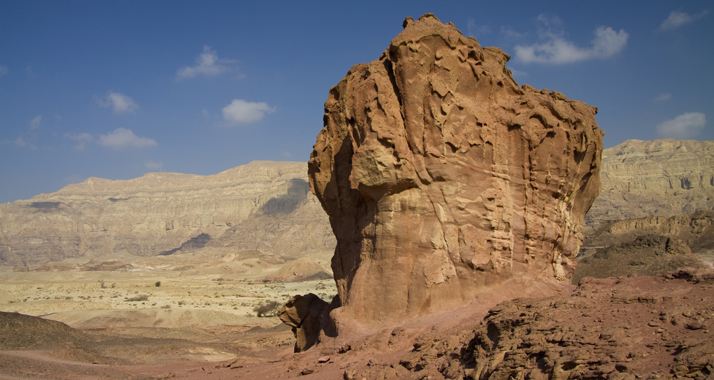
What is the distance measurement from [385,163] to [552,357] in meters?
5.82

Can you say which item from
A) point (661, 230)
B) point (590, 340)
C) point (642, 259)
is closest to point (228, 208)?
point (661, 230)

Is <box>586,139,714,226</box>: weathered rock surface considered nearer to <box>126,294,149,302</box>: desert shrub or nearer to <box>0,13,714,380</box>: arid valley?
<box>126,294,149,302</box>: desert shrub

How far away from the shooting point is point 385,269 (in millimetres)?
11734

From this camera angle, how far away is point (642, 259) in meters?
28.9

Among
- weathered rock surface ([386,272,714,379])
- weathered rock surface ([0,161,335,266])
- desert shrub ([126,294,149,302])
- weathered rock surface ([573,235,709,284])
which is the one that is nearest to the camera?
weathered rock surface ([386,272,714,379])

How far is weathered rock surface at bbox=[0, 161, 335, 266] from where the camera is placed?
144 metres

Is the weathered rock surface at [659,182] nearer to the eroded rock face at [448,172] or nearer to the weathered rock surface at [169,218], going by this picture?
the weathered rock surface at [169,218]

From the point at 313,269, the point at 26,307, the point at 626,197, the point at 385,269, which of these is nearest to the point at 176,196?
the point at 313,269

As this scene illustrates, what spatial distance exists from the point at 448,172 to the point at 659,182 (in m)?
141

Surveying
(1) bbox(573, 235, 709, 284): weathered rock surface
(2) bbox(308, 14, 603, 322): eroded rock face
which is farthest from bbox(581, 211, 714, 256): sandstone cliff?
(2) bbox(308, 14, 603, 322): eroded rock face

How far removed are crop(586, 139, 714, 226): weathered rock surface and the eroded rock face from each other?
97987mm

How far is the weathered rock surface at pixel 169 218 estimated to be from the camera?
143875 mm

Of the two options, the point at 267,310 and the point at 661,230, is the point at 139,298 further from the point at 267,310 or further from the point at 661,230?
the point at 661,230

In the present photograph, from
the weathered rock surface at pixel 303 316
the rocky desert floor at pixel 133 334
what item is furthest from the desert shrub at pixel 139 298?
the weathered rock surface at pixel 303 316
